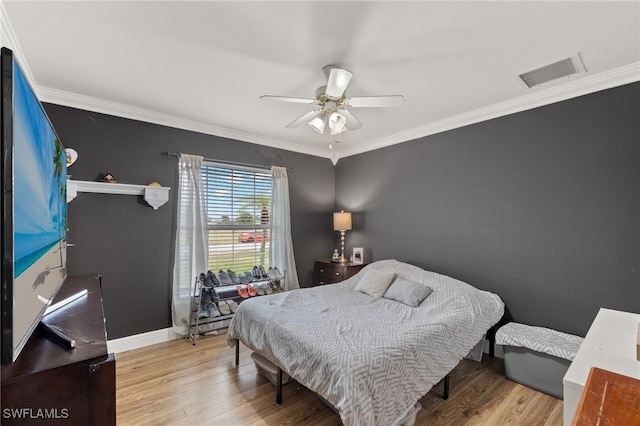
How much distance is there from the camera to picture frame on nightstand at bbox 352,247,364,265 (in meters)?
4.38

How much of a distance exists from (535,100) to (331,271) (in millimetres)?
3114

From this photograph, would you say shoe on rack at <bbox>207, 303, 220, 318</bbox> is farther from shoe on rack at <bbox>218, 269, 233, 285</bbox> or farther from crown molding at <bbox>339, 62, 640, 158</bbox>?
crown molding at <bbox>339, 62, 640, 158</bbox>

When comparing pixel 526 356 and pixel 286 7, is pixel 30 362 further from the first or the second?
pixel 526 356

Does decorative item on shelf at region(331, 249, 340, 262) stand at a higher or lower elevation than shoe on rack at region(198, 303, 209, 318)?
→ higher

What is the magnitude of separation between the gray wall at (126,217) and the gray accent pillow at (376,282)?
7.41 feet

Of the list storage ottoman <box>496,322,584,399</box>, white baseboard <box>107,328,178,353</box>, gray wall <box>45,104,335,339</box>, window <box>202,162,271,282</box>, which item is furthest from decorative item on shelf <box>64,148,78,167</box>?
storage ottoman <box>496,322,584,399</box>

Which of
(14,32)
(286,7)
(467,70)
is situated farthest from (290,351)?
(14,32)

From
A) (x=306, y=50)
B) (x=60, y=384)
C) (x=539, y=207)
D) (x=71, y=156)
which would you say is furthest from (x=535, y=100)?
(x=71, y=156)

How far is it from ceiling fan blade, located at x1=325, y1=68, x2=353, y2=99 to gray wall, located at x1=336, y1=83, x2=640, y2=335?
1.99 meters

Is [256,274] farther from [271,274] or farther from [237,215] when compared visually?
[237,215]

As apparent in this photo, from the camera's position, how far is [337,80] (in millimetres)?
1943

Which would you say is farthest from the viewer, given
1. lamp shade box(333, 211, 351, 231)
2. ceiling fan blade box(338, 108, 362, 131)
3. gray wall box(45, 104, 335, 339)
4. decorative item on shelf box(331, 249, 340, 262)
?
decorative item on shelf box(331, 249, 340, 262)

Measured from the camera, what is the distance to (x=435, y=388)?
2375mm

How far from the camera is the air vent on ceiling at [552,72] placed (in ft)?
7.12
